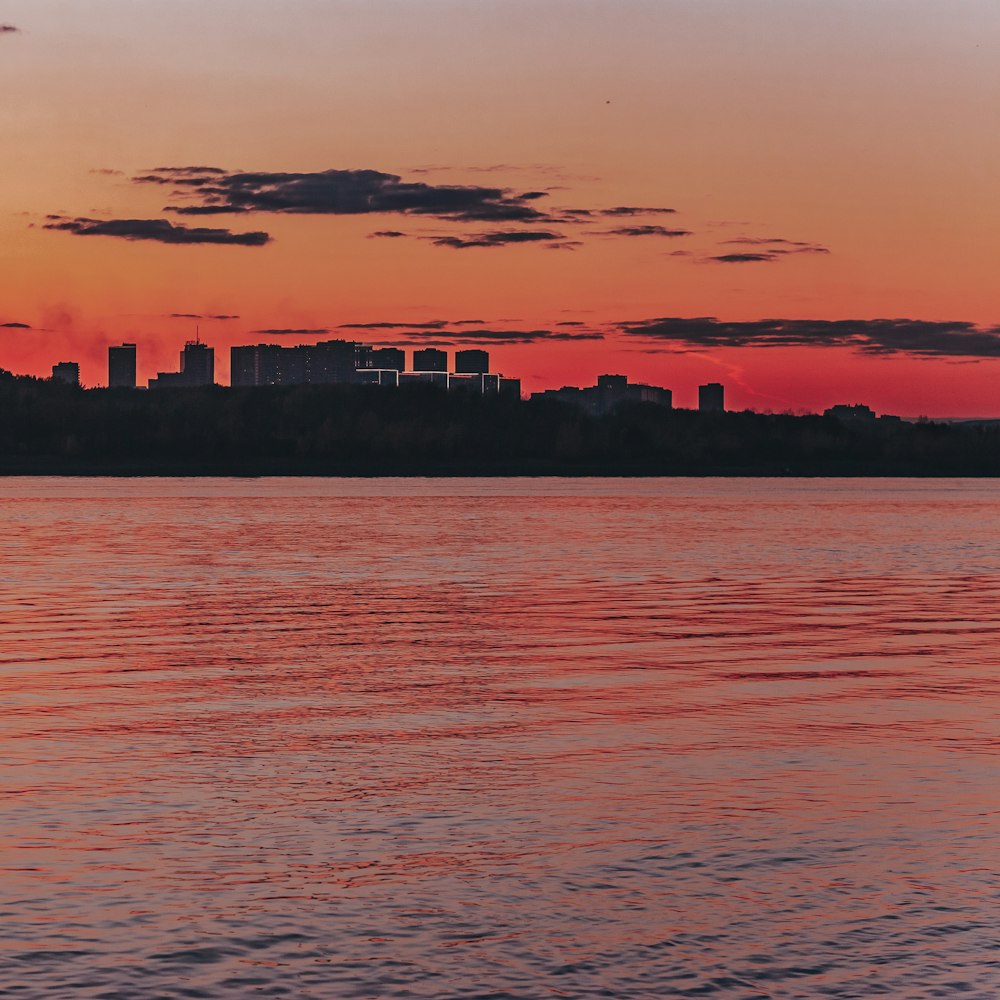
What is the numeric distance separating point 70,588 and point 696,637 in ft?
71.1

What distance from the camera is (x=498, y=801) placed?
16406 millimetres

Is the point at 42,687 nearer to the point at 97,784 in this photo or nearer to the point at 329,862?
the point at 97,784

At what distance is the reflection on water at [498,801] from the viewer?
11.2 m

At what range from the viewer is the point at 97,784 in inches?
674

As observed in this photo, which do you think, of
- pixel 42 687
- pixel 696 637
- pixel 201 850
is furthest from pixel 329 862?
pixel 696 637

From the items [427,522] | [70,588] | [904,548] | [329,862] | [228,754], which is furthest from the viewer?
[427,522]

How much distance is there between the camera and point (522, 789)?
17078 millimetres

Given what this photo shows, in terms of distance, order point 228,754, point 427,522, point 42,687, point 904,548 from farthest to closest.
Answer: point 427,522 → point 904,548 → point 42,687 → point 228,754

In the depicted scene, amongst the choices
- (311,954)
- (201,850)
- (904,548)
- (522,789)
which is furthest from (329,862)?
(904,548)

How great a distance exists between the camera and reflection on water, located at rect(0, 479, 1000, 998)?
11.2m

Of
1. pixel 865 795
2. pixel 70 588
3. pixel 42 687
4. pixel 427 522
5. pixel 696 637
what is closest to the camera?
pixel 865 795

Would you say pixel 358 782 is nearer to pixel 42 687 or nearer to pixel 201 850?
pixel 201 850

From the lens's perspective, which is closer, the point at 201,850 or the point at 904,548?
the point at 201,850

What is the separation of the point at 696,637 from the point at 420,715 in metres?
12.4
